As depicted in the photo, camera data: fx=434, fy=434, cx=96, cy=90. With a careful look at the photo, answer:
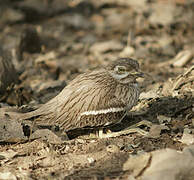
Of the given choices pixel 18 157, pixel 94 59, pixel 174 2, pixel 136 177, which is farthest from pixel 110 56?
pixel 136 177

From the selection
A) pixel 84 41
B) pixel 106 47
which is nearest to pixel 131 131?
pixel 106 47

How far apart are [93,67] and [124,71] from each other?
292cm

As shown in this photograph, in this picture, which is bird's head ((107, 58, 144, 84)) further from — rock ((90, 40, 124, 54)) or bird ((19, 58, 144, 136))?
rock ((90, 40, 124, 54))

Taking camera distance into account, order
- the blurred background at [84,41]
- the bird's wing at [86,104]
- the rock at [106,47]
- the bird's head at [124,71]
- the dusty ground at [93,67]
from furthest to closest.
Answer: the rock at [106,47], the blurred background at [84,41], the bird's head at [124,71], the bird's wing at [86,104], the dusty ground at [93,67]

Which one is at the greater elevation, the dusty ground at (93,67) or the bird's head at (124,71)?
the bird's head at (124,71)

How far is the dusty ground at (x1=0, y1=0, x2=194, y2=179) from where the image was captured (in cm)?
426

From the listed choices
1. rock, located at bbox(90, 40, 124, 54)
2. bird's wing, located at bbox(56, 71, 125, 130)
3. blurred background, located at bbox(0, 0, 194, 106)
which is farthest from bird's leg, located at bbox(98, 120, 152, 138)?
rock, located at bbox(90, 40, 124, 54)

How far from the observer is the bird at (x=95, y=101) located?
4.88 m

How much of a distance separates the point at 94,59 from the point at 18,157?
4.71m

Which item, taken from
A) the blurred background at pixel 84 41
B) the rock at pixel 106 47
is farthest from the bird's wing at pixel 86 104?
the rock at pixel 106 47

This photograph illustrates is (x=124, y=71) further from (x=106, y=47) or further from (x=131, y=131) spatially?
(x=106, y=47)

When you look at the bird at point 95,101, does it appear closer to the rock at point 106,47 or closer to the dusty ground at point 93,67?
the dusty ground at point 93,67

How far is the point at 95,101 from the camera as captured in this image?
4895mm

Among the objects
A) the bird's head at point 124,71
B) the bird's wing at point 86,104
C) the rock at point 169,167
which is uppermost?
the bird's head at point 124,71
